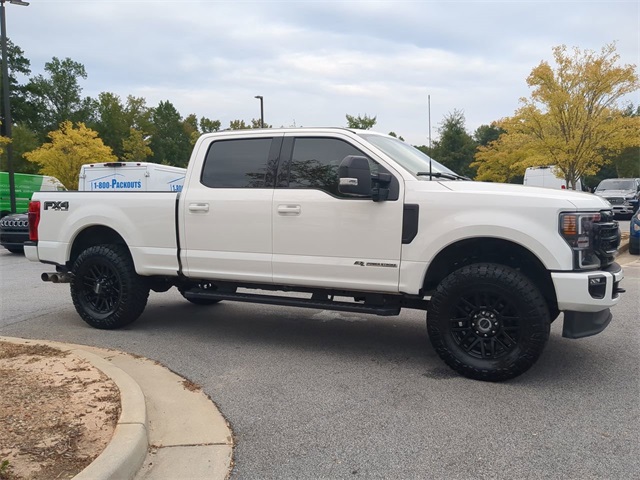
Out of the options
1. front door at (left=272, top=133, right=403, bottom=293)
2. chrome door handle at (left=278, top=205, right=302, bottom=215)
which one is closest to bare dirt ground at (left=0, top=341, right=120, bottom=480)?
front door at (left=272, top=133, right=403, bottom=293)

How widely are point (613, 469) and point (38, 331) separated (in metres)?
5.74

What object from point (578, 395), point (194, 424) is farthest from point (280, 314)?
point (578, 395)

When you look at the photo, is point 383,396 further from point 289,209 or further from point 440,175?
point 440,175

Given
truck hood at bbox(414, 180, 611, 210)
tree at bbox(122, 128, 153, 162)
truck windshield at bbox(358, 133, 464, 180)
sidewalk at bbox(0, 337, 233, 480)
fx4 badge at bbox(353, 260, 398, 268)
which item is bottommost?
sidewalk at bbox(0, 337, 233, 480)

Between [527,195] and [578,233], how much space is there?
472 mm

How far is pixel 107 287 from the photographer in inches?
238

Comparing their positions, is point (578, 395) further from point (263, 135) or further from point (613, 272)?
point (263, 135)

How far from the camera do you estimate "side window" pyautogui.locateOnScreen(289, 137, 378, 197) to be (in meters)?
4.99

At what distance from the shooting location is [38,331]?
20.0 ft

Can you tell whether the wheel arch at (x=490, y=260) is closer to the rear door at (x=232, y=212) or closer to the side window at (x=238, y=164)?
the rear door at (x=232, y=212)

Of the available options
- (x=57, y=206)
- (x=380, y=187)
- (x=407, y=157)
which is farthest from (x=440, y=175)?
(x=57, y=206)

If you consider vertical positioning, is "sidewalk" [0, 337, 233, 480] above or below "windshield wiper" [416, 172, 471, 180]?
below

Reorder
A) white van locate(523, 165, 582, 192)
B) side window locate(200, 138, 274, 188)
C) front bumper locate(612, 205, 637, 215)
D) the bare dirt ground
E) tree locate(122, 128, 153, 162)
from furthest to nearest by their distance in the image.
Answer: tree locate(122, 128, 153, 162) → white van locate(523, 165, 582, 192) → front bumper locate(612, 205, 637, 215) → side window locate(200, 138, 274, 188) → the bare dirt ground

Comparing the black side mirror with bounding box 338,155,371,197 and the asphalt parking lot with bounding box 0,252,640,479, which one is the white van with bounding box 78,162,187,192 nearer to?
the asphalt parking lot with bounding box 0,252,640,479
